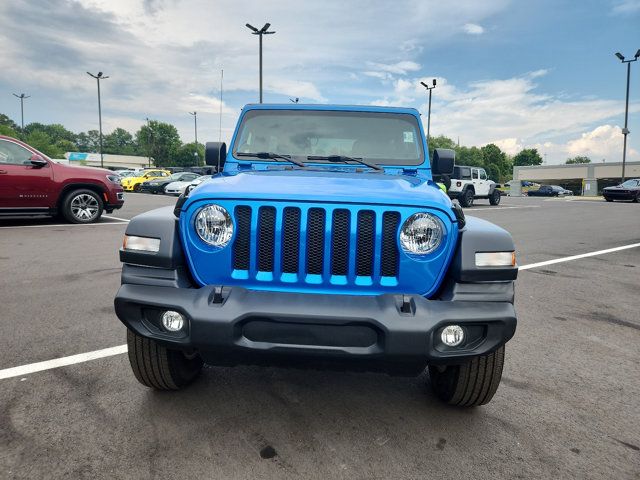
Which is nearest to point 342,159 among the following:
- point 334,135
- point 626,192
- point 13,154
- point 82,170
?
point 334,135

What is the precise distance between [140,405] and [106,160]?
4655 inches

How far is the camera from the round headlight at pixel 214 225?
2396mm

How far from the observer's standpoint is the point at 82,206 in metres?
10.8

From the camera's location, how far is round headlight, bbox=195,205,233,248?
2396 millimetres

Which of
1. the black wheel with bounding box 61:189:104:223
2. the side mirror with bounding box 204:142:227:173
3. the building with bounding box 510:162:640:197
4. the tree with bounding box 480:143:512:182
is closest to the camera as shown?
the side mirror with bounding box 204:142:227:173

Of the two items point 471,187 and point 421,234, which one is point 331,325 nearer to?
point 421,234

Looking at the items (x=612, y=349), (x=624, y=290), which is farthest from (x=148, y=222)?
(x=624, y=290)

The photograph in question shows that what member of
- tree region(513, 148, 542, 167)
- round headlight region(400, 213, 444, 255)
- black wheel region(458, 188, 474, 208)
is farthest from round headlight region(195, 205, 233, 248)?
tree region(513, 148, 542, 167)

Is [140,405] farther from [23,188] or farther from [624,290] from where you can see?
[23,188]

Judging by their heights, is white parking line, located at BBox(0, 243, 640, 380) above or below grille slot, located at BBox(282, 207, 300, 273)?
below

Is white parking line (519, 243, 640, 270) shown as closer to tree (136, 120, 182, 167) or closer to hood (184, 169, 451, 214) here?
hood (184, 169, 451, 214)

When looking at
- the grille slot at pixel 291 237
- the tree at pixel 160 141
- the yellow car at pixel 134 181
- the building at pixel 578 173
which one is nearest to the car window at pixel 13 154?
the grille slot at pixel 291 237

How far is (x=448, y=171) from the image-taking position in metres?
3.97

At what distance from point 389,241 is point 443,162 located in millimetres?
1815
